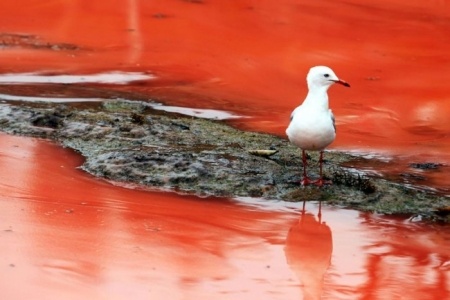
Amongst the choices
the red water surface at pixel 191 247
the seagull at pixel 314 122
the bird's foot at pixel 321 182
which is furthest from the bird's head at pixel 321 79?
the red water surface at pixel 191 247

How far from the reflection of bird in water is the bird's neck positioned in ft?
2.43

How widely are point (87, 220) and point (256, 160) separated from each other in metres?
1.78

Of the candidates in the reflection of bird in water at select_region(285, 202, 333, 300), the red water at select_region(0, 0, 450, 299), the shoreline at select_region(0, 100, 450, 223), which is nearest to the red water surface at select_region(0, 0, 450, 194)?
the red water at select_region(0, 0, 450, 299)

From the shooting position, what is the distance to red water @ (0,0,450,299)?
536cm

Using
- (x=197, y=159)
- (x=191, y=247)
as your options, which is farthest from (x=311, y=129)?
(x=191, y=247)

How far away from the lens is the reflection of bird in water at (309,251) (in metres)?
5.39

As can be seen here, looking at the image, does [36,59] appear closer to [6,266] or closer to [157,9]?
[157,9]

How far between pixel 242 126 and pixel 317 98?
7.52 ft

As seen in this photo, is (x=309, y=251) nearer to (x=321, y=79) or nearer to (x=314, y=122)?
(x=314, y=122)

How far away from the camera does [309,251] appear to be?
19.4 ft

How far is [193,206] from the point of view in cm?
661

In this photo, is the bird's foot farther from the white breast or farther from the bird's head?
the bird's head

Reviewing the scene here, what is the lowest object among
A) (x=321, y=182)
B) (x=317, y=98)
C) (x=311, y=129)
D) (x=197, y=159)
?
(x=321, y=182)

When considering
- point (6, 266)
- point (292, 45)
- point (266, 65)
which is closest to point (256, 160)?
point (6, 266)
